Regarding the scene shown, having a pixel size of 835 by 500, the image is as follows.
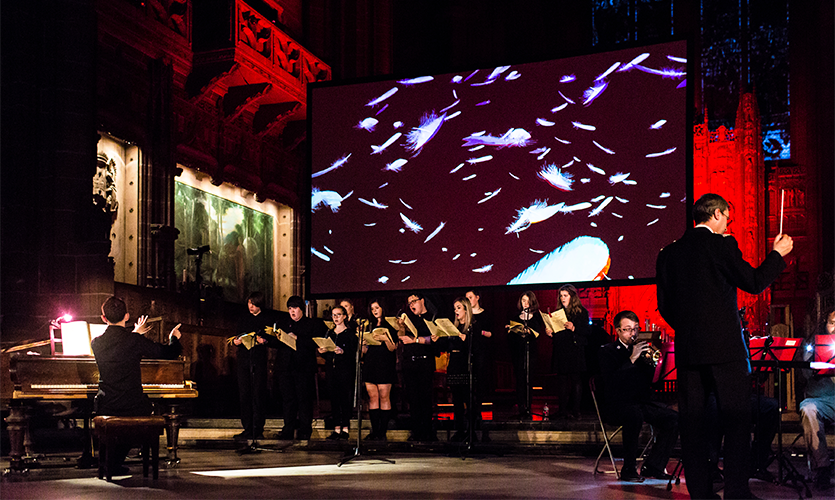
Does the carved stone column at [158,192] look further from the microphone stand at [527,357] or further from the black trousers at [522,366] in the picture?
the microphone stand at [527,357]

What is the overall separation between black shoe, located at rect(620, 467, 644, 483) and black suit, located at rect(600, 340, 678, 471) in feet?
0.07

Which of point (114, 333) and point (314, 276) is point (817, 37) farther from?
point (114, 333)

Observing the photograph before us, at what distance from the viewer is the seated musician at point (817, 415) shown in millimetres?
6602

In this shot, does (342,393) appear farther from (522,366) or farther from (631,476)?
(631,476)

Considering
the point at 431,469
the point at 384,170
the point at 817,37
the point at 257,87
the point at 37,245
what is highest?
A: the point at 817,37

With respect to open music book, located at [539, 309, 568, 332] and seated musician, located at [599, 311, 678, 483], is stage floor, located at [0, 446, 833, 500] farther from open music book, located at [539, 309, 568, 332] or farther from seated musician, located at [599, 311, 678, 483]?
open music book, located at [539, 309, 568, 332]

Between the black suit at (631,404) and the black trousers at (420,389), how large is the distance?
3.21 m

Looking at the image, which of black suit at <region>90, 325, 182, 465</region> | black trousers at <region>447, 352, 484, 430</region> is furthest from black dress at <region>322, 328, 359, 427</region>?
black suit at <region>90, 325, 182, 465</region>

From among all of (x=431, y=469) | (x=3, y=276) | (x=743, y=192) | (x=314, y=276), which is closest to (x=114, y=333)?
(x=431, y=469)

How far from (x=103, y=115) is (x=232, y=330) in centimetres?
406

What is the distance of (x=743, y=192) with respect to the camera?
725 inches

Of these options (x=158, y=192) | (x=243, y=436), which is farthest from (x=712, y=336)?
(x=158, y=192)

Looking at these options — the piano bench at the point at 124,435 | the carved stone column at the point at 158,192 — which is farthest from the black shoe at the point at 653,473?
the carved stone column at the point at 158,192

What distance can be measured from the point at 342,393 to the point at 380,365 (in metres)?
0.73
